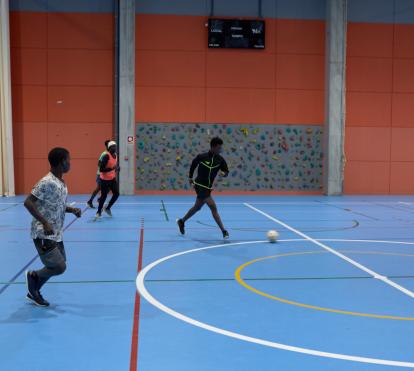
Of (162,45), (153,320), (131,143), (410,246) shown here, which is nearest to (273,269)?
(153,320)

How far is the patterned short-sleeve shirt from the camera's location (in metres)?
5.12

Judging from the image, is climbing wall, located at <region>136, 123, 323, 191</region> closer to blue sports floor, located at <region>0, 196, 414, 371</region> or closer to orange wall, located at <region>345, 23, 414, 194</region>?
orange wall, located at <region>345, 23, 414, 194</region>

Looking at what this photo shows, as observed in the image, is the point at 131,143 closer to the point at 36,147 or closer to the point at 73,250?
the point at 36,147

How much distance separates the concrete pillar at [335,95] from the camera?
66.6 feet

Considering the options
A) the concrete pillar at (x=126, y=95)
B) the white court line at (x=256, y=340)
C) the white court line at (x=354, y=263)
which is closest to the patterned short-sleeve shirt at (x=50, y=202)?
the white court line at (x=256, y=340)

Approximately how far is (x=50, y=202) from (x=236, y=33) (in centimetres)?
1672

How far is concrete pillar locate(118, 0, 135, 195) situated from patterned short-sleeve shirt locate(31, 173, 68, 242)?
14.9 metres

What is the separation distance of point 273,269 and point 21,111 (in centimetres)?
1601

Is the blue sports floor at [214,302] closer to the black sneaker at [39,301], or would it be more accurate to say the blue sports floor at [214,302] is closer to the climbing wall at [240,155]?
the black sneaker at [39,301]

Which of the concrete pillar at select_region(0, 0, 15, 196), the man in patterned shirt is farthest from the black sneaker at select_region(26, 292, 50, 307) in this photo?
the concrete pillar at select_region(0, 0, 15, 196)

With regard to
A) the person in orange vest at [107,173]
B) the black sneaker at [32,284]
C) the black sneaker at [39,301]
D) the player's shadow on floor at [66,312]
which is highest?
the person in orange vest at [107,173]

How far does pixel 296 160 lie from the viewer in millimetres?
21062

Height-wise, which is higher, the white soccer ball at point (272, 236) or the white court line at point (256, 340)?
the white court line at point (256, 340)

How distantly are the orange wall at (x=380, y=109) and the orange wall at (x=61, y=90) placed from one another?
33.3 feet
